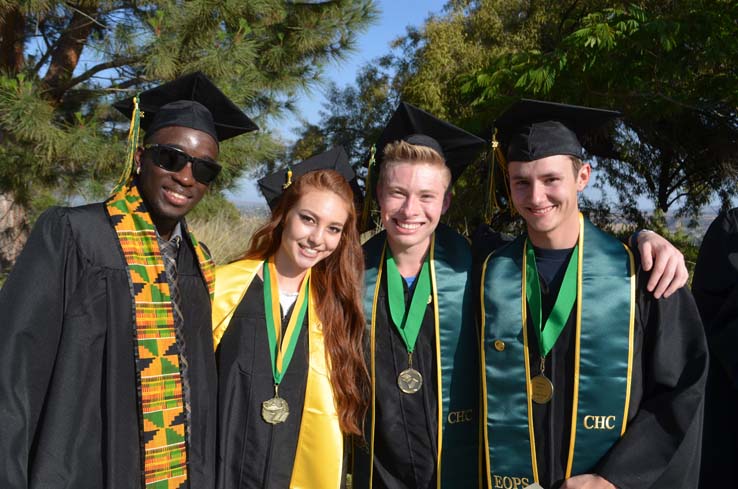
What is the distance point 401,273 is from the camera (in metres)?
2.93

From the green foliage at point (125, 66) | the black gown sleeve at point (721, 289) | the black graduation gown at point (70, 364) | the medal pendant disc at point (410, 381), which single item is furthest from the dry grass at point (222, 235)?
the black gown sleeve at point (721, 289)

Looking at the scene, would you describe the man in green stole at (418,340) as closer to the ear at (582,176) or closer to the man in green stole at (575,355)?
the man in green stole at (575,355)

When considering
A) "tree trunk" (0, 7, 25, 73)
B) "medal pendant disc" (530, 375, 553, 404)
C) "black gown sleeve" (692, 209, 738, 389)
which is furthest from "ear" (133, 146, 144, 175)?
"tree trunk" (0, 7, 25, 73)

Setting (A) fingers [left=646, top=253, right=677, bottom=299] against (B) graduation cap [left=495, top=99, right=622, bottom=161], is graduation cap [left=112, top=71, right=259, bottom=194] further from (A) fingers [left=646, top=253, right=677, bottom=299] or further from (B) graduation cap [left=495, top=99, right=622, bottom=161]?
(A) fingers [left=646, top=253, right=677, bottom=299]

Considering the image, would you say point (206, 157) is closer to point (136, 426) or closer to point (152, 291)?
point (152, 291)

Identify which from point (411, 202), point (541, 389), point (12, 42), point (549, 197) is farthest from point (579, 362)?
point (12, 42)

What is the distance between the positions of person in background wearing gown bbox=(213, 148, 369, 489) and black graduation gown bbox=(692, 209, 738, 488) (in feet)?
5.12

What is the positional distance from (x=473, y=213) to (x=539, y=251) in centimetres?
1153

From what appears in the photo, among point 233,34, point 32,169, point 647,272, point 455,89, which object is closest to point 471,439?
point 647,272

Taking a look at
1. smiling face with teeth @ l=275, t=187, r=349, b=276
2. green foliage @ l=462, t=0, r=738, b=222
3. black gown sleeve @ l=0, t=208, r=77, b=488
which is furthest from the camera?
green foliage @ l=462, t=0, r=738, b=222

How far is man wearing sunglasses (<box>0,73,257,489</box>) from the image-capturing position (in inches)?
76.7

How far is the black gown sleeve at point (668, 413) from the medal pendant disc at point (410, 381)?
2.53ft

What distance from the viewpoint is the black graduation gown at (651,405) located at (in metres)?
2.24

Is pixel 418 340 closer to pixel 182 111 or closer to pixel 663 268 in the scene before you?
pixel 663 268
